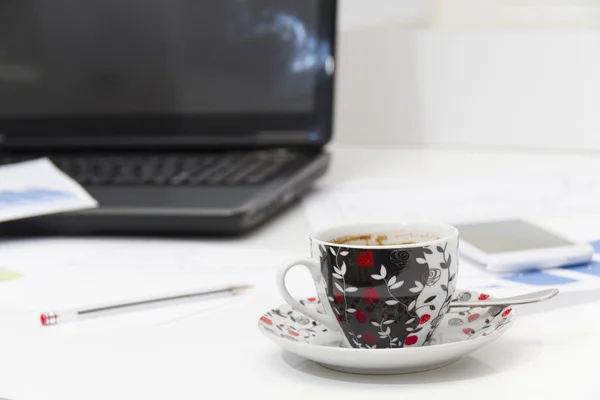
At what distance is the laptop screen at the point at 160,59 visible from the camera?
945 mm

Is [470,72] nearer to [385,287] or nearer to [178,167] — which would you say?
[178,167]

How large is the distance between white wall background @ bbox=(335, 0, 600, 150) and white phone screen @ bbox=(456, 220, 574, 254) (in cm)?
43

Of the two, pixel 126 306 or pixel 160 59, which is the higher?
pixel 160 59

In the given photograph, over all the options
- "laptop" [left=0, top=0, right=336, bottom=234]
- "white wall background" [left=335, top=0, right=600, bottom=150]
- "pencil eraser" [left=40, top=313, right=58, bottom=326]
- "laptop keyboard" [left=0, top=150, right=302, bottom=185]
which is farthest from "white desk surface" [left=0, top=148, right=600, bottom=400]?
"white wall background" [left=335, top=0, right=600, bottom=150]

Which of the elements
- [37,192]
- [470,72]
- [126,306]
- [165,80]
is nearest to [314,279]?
[126,306]

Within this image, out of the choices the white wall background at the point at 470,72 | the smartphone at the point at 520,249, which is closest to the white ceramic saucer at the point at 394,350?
the smartphone at the point at 520,249

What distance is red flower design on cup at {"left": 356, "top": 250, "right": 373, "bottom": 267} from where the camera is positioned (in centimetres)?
41

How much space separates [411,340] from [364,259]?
0.17ft

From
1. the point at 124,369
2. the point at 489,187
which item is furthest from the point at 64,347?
the point at 489,187

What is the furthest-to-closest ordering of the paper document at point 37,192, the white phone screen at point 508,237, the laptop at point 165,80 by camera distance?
the laptop at point 165,80, the paper document at point 37,192, the white phone screen at point 508,237

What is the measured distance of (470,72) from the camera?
3.56 ft

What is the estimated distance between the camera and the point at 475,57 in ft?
3.54

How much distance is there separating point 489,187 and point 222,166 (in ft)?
0.91

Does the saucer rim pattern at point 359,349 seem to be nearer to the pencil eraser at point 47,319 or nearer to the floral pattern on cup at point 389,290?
the floral pattern on cup at point 389,290
